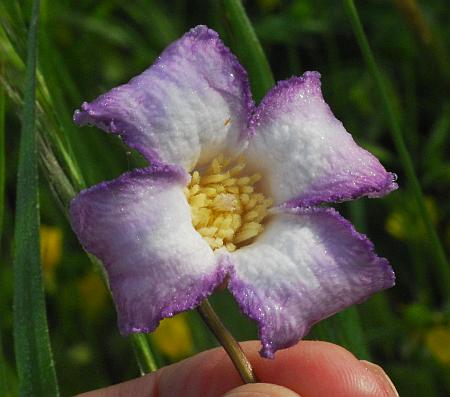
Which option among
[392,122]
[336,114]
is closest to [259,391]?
[392,122]

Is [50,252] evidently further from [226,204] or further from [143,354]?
[226,204]

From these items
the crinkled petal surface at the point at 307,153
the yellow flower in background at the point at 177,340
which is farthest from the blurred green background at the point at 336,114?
the crinkled petal surface at the point at 307,153

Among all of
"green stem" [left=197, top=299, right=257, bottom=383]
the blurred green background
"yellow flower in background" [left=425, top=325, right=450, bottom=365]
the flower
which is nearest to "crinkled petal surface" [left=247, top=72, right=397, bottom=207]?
the flower

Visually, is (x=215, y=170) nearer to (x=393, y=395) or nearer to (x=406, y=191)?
(x=393, y=395)

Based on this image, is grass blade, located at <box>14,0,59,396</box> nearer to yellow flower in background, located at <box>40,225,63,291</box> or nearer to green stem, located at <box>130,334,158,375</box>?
green stem, located at <box>130,334,158,375</box>

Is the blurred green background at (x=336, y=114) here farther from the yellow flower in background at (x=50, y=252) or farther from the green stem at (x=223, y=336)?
the green stem at (x=223, y=336)

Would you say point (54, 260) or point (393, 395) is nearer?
point (393, 395)

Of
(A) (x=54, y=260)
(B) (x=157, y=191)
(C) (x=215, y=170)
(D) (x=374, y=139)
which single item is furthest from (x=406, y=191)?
(B) (x=157, y=191)
